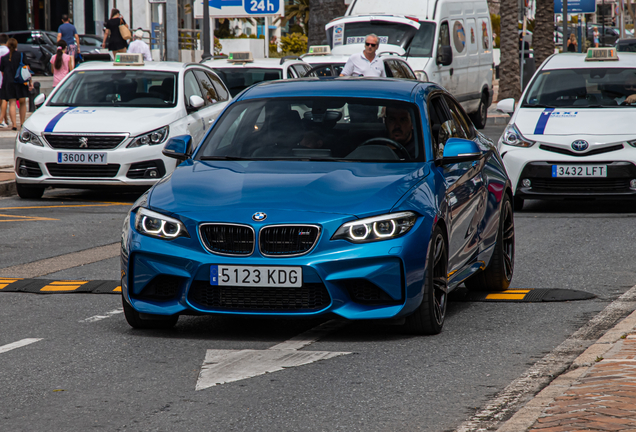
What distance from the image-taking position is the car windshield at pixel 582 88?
13.2 meters

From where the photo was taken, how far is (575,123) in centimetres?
1250

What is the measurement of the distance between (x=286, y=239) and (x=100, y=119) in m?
8.40

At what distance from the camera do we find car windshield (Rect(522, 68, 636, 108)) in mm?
13234

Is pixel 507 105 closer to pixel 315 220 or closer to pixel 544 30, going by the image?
pixel 315 220

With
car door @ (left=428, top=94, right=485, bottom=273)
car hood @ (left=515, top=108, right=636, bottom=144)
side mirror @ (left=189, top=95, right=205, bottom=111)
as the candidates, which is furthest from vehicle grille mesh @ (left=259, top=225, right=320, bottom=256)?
side mirror @ (left=189, top=95, right=205, bottom=111)

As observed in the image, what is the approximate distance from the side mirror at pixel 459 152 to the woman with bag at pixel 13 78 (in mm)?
17996

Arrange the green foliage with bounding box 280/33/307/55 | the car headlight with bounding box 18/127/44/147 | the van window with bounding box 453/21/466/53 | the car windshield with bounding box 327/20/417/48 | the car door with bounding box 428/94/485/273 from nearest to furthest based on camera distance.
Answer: the car door with bounding box 428/94/485/273 < the car headlight with bounding box 18/127/44/147 < the car windshield with bounding box 327/20/417/48 < the van window with bounding box 453/21/466/53 < the green foliage with bounding box 280/33/307/55

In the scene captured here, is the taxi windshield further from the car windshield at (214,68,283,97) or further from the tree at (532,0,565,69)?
the tree at (532,0,565,69)

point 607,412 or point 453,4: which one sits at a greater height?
point 453,4

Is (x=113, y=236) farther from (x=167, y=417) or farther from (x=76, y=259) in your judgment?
(x=167, y=417)

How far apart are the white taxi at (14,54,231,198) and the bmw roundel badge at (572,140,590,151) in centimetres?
484

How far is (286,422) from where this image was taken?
4711 mm

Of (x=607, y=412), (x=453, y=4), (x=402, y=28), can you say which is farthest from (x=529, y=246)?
(x=453, y=4)

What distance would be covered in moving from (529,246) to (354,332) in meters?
4.06
